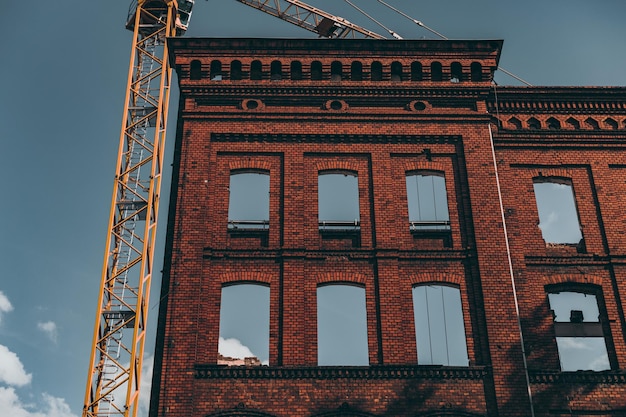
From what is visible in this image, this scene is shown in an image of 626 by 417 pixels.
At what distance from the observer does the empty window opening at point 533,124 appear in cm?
2092

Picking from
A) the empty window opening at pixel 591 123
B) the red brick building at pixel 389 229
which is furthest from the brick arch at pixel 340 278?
the empty window opening at pixel 591 123

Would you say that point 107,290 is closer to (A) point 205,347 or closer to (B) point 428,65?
(A) point 205,347

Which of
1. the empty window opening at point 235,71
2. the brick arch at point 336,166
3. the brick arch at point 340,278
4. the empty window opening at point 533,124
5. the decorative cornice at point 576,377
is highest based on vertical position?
the empty window opening at point 235,71

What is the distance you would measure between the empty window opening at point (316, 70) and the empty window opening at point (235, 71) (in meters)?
2.10

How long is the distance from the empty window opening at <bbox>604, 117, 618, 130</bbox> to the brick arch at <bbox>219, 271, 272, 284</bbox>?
10990 mm

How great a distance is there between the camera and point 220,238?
18.6 metres

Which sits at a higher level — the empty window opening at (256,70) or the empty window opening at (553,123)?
the empty window opening at (256,70)

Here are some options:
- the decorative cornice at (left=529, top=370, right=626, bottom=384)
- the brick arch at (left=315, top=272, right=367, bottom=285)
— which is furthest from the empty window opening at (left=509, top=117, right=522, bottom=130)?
the decorative cornice at (left=529, top=370, right=626, bottom=384)

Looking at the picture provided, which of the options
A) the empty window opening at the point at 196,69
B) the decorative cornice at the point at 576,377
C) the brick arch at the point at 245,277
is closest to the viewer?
the decorative cornice at the point at 576,377

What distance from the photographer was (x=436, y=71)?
21.2m

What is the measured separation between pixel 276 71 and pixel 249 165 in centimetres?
321

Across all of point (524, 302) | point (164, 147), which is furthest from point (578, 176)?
point (164, 147)

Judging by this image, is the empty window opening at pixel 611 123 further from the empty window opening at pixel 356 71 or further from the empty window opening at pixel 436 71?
the empty window opening at pixel 356 71

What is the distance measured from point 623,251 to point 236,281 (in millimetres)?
10103
